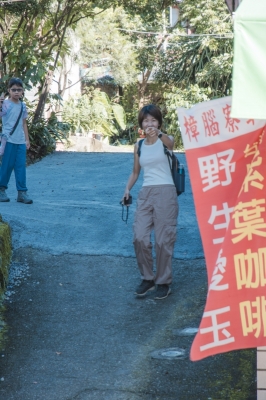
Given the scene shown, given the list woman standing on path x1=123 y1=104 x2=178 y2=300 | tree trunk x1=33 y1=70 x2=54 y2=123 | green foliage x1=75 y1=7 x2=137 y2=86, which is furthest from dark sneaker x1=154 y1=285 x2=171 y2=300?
green foliage x1=75 y1=7 x2=137 y2=86

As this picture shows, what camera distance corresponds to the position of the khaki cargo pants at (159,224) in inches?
257

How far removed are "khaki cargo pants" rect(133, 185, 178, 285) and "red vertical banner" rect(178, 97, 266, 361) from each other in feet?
9.26

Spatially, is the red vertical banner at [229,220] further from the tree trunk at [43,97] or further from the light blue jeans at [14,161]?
the tree trunk at [43,97]

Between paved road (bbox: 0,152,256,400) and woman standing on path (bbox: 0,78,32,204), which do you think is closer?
paved road (bbox: 0,152,256,400)

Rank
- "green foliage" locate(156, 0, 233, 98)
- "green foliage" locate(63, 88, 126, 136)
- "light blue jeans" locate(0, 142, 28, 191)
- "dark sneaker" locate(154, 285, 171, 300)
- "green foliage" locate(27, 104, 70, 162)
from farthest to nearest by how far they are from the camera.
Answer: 1. "green foliage" locate(63, 88, 126, 136)
2. "green foliage" locate(156, 0, 233, 98)
3. "green foliage" locate(27, 104, 70, 162)
4. "light blue jeans" locate(0, 142, 28, 191)
5. "dark sneaker" locate(154, 285, 171, 300)

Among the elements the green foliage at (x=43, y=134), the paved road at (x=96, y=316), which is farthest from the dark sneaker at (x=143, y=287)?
the green foliage at (x=43, y=134)

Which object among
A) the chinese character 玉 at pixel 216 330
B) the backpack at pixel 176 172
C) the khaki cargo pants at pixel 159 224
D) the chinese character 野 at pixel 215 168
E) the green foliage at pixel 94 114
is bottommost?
the green foliage at pixel 94 114

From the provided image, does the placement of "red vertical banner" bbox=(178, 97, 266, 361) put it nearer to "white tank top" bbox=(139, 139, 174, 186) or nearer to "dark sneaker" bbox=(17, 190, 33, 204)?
"white tank top" bbox=(139, 139, 174, 186)

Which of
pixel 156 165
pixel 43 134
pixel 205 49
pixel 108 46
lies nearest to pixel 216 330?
pixel 156 165

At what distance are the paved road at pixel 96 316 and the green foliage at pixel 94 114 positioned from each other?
13.1 m

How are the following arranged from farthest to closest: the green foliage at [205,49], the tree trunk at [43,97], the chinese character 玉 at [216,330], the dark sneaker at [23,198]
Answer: the green foliage at [205,49] < the tree trunk at [43,97] < the dark sneaker at [23,198] < the chinese character 玉 at [216,330]

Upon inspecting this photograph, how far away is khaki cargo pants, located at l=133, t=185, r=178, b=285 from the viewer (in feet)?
21.4

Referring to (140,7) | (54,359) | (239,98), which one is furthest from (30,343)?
(140,7)

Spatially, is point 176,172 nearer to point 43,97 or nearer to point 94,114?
point 43,97
